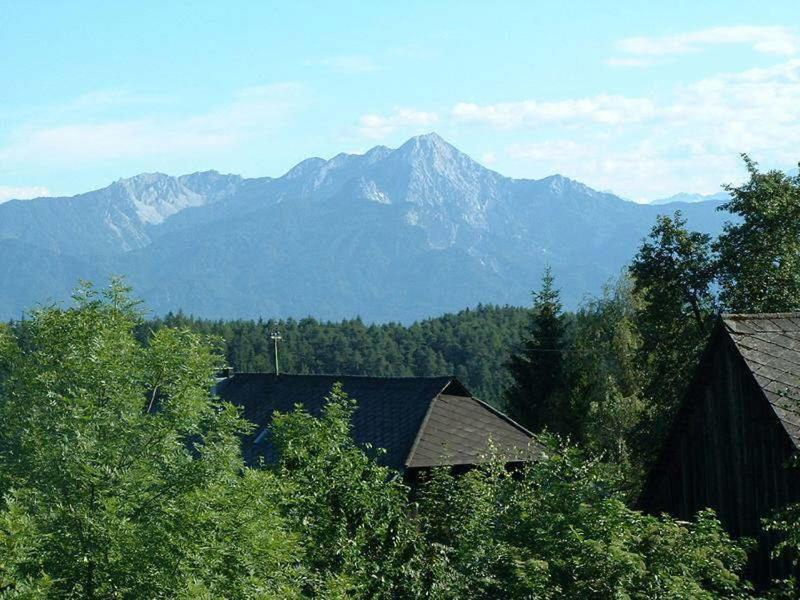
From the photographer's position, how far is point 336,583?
11180 mm

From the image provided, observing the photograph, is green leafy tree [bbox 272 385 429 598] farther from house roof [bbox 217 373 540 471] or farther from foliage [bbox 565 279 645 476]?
foliage [bbox 565 279 645 476]

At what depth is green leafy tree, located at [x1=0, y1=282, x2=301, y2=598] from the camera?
10.6m

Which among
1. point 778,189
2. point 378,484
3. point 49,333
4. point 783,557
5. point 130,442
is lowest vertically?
point 783,557

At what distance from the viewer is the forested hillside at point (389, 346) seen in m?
135

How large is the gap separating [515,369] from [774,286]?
87.3 ft

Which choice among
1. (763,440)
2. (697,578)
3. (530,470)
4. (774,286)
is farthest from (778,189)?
(697,578)

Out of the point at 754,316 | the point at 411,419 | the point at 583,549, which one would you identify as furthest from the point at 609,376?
the point at 583,549

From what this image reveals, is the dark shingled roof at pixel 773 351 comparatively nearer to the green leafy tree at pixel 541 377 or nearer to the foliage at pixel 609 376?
the foliage at pixel 609 376

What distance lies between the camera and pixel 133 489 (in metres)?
11.4

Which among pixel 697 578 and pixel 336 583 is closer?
pixel 697 578

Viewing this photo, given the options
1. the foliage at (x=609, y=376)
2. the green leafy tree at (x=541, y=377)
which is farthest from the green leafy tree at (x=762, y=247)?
the green leafy tree at (x=541, y=377)

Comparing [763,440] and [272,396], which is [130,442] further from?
[272,396]

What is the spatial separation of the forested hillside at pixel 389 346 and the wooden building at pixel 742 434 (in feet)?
362

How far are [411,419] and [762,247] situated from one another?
41.6 feet
